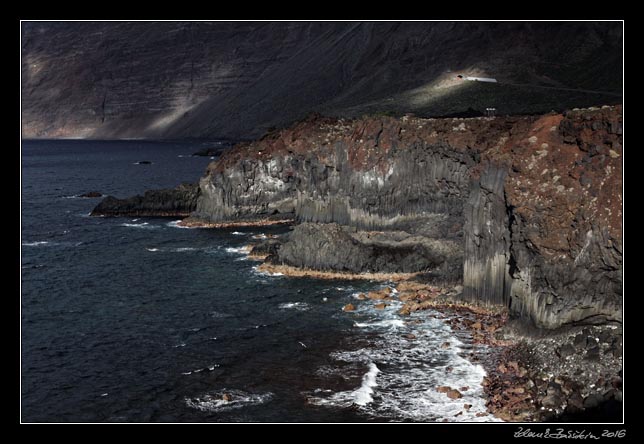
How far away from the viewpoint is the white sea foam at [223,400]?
32562 millimetres

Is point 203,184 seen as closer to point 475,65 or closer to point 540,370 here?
point 540,370

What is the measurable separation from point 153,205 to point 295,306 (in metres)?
48.5

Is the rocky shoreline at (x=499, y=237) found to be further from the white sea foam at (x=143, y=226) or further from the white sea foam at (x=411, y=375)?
the white sea foam at (x=143, y=226)

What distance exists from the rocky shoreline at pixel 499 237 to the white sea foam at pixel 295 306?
6288 mm

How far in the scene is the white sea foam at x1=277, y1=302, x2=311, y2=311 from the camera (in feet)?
156

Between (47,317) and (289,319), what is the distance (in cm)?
1529

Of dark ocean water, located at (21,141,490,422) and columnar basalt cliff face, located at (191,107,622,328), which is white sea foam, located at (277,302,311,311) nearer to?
dark ocean water, located at (21,141,490,422)

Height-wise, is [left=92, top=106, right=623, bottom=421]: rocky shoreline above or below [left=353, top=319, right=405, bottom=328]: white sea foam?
above

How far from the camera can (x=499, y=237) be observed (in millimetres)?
44750

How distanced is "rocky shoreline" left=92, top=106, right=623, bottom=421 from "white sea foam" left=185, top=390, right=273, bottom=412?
1021 cm

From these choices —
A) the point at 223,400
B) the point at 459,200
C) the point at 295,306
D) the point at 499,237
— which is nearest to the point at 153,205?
the point at 459,200

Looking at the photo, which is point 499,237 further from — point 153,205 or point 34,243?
point 153,205

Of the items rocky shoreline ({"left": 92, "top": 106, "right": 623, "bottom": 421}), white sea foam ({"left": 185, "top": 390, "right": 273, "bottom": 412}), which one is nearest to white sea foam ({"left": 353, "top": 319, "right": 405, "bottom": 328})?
rocky shoreline ({"left": 92, "top": 106, "right": 623, "bottom": 421})

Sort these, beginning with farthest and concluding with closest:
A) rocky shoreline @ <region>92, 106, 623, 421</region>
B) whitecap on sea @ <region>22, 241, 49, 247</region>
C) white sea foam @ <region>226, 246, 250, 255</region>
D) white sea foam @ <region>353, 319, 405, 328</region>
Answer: whitecap on sea @ <region>22, 241, 49, 247</region>, white sea foam @ <region>226, 246, 250, 255</region>, white sea foam @ <region>353, 319, 405, 328</region>, rocky shoreline @ <region>92, 106, 623, 421</region>
